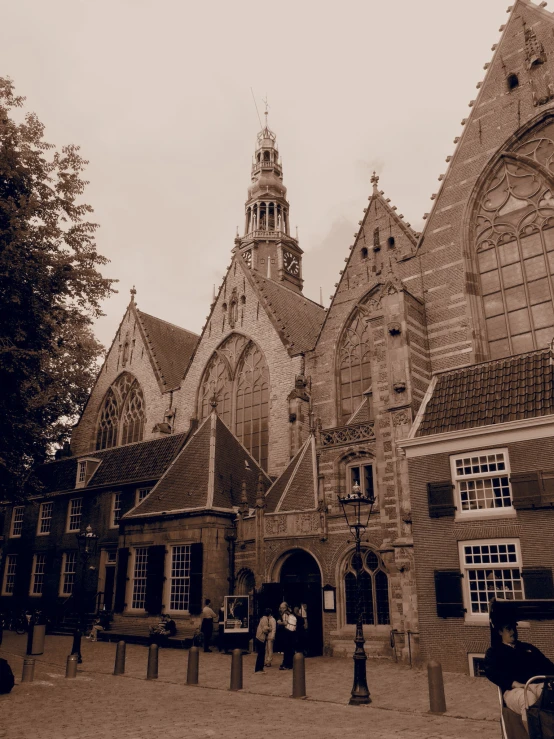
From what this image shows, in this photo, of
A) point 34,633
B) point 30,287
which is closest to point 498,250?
point 30,287

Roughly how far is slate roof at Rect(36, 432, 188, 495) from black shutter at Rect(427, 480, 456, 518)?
573 inches

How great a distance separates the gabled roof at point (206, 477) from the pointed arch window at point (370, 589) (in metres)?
5.78

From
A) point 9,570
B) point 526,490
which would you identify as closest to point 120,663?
point 526,490

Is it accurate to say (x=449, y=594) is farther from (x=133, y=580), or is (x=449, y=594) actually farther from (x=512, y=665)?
(x=133, y=580)

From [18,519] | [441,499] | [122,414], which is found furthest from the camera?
[122,414]

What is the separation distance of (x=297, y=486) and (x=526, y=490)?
9667 mm

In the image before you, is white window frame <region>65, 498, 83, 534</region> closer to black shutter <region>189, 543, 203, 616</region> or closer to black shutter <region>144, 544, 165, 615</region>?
black shutter <region>144, 544, 165, 615</region>

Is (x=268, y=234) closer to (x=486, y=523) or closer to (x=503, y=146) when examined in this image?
(x=503, y=146)

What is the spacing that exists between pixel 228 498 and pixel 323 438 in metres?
4.46

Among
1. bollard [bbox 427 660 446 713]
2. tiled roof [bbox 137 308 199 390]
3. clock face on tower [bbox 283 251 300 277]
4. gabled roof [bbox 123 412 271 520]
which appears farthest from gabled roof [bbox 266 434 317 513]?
clock face on tower [bbox 283 251 300 277]

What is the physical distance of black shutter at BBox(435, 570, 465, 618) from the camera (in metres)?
14.9

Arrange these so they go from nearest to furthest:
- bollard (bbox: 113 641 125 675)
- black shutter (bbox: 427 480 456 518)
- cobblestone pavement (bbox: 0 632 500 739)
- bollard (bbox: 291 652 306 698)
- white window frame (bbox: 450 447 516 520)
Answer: cobblestone pavement (bbox: 0 632 500 739) < bollard (bbox: 291 652 306 698) < bollard (bbox: 113 641 125 675) < white window frame (bbox: 450 447 516 520) < black shutter (bbox: 427 480 456 518)

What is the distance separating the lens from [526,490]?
14.6 meters

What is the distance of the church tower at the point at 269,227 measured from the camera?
5100 centimetres
